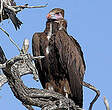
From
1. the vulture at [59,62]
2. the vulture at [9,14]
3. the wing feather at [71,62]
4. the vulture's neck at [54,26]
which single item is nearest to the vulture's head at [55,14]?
the vulture's neck at [54,26]

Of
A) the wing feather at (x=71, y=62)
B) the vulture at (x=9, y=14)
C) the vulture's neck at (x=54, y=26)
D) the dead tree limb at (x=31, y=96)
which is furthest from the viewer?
the vulture's neck at (x=54, y=26)

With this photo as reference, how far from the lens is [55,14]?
774 centimetres

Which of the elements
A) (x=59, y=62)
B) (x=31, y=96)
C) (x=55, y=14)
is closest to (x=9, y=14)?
(x=31, y=96)

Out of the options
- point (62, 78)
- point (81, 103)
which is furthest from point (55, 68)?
point (81, 103)

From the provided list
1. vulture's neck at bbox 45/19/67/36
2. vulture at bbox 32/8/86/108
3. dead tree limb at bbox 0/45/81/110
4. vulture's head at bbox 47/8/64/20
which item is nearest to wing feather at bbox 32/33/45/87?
vulture at bbox 32/8/86/108

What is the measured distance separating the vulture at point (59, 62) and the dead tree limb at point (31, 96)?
0.96m

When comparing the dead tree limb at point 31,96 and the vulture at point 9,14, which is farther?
the vulture at point 9,14

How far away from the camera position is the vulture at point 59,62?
7.04 m

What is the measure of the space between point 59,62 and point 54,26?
79 centimetres

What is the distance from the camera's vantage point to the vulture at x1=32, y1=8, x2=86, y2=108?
704cm

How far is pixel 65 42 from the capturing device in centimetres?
706

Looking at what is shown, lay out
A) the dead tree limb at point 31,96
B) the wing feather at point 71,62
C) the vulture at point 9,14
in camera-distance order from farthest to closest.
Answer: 1. the wing feather at point 71,62
2. the vulture at point 9,14
3. the dead tree limb at point 31,96

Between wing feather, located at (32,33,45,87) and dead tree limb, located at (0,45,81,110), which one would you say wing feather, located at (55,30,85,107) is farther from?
dead tree limb, located at (0,45,81,110)

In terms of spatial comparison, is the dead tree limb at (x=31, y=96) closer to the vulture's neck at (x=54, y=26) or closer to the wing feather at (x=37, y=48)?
the wing feather at (x=37, y=48)
